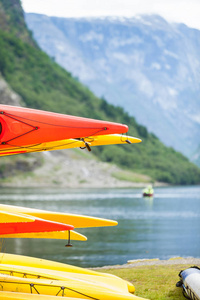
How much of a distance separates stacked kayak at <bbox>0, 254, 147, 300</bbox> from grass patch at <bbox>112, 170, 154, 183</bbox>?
142 meters

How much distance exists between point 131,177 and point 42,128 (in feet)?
506

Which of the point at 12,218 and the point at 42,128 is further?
the point at 42,128

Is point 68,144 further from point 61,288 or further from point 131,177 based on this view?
point 131,177

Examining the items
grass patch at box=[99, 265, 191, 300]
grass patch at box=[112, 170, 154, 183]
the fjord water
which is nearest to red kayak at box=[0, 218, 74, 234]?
grass patch at box=[99, 265, 191, 300]

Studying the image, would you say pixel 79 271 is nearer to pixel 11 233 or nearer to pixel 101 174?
pixel 11 233

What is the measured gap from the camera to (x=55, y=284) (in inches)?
506

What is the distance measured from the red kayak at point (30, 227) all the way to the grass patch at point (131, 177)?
143239mm

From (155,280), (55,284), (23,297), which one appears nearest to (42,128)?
(55,284)

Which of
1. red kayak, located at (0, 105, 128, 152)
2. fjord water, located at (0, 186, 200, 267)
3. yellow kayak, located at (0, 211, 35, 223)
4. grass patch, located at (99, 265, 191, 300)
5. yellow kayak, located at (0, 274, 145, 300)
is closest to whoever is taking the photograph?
yellow kayak, located at (0, 211, 35, 223)

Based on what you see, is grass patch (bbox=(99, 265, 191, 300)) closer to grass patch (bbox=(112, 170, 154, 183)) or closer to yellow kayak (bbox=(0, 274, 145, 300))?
yellow kayak (bbox=(0, 274, 145, 300))

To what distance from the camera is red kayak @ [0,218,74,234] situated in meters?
12.4

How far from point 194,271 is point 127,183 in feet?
473

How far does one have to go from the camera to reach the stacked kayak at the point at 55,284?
1245 centimetres

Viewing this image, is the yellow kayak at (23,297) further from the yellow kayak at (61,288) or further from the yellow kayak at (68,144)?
the yellow kayak at (68,144)
